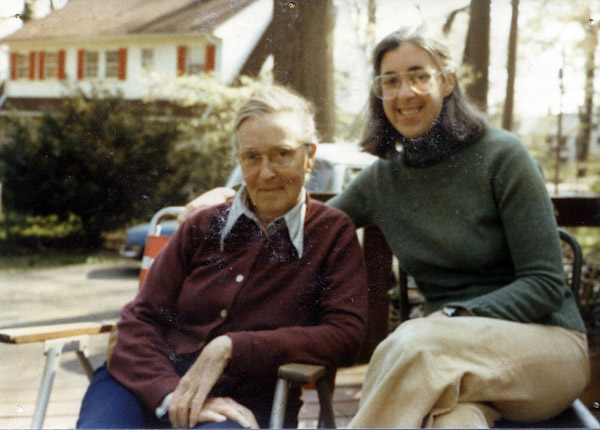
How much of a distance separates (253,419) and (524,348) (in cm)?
81

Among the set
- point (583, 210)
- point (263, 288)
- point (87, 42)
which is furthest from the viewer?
point (583, 210)

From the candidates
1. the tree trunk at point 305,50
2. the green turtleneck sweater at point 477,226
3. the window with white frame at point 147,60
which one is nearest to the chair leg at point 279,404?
the green turtleneck sweater at point 477,226

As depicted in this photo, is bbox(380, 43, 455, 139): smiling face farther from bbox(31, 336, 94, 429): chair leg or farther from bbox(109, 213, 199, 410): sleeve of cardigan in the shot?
bbox(31, 336, 94, 429): chair leg

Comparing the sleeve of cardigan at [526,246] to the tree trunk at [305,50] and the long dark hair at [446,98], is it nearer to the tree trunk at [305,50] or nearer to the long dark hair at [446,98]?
the long dark hair at [446,98]

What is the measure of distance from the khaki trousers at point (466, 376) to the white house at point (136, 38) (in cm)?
108

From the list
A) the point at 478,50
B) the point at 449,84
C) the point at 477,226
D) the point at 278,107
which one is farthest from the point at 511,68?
the point at 278,107

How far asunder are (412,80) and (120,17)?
1155 millimetres

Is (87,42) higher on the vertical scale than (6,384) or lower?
higher

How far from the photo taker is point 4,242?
24.9 ft

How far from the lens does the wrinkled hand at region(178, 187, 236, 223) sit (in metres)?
2.21

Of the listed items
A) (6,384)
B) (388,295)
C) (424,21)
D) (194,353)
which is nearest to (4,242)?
(6,384)

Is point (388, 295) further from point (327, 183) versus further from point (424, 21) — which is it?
point (424, 21)

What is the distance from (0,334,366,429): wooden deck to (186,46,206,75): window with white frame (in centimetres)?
159

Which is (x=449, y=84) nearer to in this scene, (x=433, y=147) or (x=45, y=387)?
(x=433, y=147)
